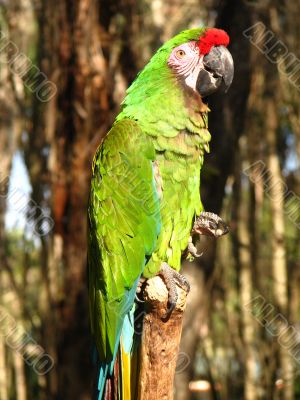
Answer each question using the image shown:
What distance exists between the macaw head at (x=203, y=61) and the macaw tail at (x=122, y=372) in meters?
0.97

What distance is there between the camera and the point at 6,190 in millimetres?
5379

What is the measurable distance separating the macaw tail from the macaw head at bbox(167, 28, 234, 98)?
973mm

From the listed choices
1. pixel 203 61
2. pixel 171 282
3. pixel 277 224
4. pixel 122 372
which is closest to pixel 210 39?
pixel 203 61

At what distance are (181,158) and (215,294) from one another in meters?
5.11

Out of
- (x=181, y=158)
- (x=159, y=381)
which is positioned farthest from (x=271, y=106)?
(x=159, y=381)

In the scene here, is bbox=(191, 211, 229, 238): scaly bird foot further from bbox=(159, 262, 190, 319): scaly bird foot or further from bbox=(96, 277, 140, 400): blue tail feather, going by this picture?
bbox=(96, 277, 140, 400): blue tail feather

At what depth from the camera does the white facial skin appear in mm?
2453

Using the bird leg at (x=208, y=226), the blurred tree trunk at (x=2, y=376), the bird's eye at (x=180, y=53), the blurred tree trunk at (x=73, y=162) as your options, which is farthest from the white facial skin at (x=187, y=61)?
the blurred tree trunk at (x=2, y=376)

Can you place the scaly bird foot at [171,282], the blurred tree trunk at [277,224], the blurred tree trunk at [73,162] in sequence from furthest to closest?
the blurred tree trunk at [277,224], the blurred tree trunk at [73,162], the scaly bird foot at [171,282]

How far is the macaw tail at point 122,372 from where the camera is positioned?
2.19m

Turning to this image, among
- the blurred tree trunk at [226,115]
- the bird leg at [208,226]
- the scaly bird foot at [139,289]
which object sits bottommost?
the scaly bird foot at [139,289]

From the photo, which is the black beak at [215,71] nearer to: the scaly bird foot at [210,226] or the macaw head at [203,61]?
the macaw head at [203,61]

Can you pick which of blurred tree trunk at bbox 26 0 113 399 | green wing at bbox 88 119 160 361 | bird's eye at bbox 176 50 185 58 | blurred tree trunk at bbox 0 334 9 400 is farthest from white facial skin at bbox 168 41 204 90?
blurred tree trunk at bbox 0 334 9 400

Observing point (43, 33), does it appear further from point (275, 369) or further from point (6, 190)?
point (275, 369)
